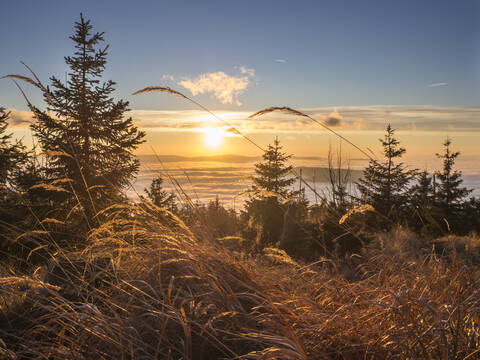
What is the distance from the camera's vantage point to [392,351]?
1.51 metres

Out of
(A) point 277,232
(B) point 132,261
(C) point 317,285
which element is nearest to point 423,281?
(C) point 317,285

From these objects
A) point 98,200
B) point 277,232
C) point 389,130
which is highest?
point 389,130

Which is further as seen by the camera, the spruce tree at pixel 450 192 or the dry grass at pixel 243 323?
the spruce tree at pixel 450 192

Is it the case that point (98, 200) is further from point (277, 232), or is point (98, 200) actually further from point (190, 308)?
point (190, 308)

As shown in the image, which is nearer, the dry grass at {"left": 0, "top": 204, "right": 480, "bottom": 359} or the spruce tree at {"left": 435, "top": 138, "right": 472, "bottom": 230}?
the dry grass at {"left": 0, "top": 204, "right": 480, "bottom": 359}

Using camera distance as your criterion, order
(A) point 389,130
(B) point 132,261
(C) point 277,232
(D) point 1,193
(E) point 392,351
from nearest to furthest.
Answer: (E) point 392,351
(B) point 132,261
(D) point 1,193
(C) point 277,232
(A) point 389,130

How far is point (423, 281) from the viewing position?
2152 mm

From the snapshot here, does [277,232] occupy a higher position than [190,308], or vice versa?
[190,308]

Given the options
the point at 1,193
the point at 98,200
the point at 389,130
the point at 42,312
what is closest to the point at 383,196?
the point at 389,130

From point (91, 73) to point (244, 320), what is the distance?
12.2 meters

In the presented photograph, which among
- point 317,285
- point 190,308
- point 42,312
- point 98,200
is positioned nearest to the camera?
point 190,308

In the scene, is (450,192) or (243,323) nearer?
(243,323)

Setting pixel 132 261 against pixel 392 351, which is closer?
pixel 392 351

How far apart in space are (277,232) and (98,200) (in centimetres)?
608
